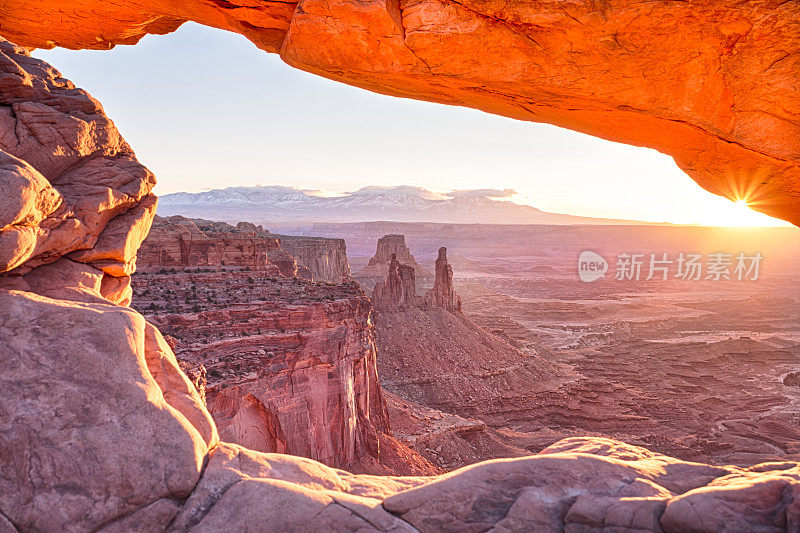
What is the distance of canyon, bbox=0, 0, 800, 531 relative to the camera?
4699mm

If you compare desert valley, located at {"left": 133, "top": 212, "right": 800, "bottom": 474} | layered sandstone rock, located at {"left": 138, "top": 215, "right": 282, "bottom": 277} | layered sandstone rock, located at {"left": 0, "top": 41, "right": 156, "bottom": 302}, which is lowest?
desert valley, located at {"left": 133, "top": 212, "right": 800, "bottom": 474}

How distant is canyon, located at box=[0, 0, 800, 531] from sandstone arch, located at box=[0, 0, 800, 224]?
0.08 feet

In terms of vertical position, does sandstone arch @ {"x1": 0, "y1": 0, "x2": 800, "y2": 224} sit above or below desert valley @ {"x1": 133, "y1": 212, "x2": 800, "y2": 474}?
above

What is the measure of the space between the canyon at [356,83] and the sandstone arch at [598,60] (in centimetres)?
3

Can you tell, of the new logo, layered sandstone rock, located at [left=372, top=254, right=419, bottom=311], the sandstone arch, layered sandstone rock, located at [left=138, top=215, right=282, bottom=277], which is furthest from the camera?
the new logo

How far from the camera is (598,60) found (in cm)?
681

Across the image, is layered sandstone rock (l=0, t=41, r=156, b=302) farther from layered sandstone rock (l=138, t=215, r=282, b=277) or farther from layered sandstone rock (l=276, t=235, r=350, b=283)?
layered sandstone rock (l=276, t=235, r=350, b=283)

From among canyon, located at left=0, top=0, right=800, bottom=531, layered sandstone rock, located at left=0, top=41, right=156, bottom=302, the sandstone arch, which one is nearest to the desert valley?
layered sandstone rock, located at left=0, top=41, right=156, bottom=302

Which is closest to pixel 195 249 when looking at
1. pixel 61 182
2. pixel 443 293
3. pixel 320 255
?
pixel 61 182

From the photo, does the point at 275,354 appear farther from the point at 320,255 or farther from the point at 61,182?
the point at 320,255

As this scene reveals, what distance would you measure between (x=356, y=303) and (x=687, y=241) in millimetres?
206615

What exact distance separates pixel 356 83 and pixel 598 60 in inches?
145

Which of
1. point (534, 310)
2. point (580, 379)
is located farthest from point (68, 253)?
point (534, 310)

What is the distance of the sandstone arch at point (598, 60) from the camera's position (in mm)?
6355
